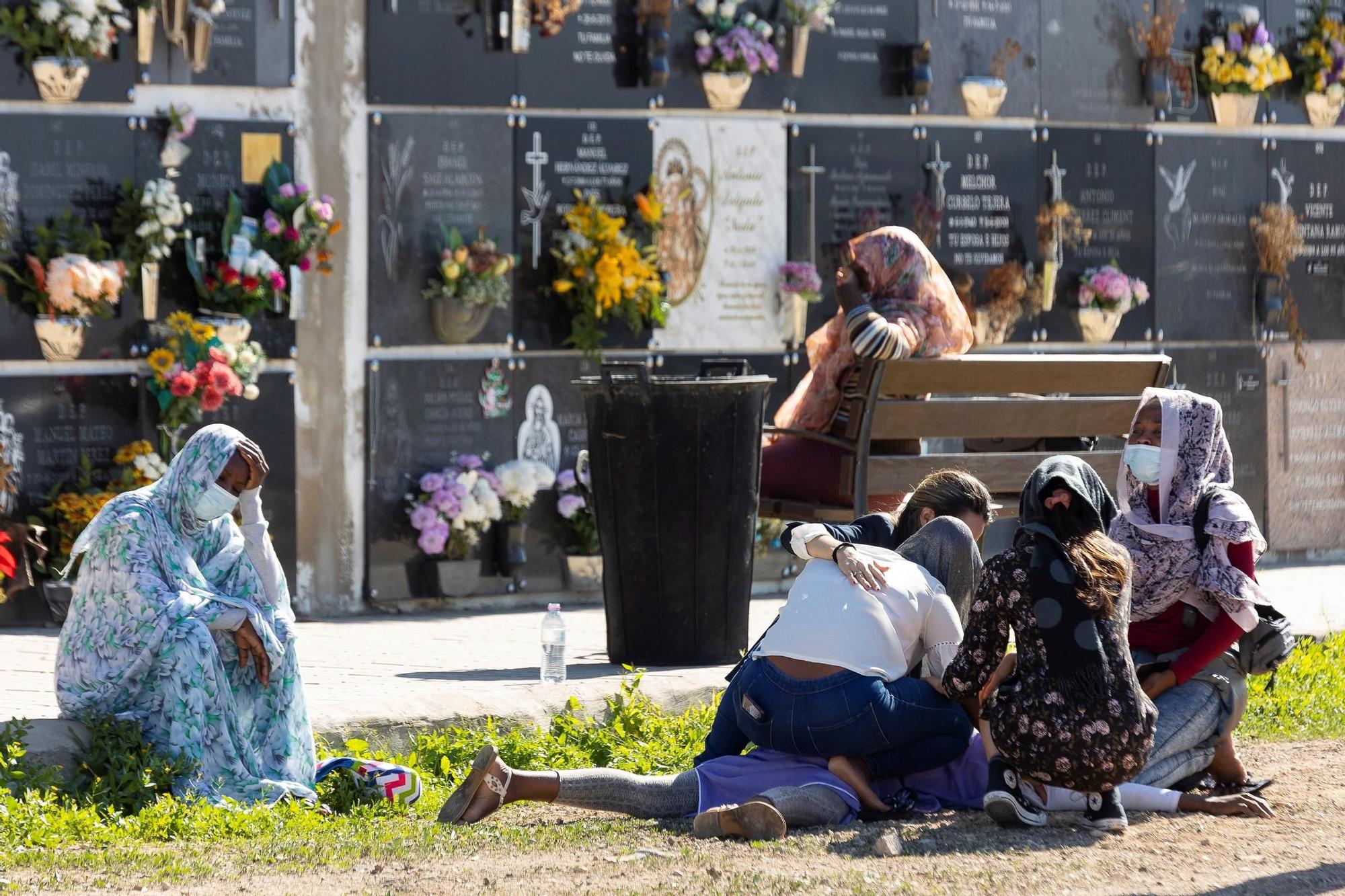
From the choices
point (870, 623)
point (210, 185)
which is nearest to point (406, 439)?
point (210, 185)

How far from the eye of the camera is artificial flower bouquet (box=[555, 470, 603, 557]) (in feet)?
28.8

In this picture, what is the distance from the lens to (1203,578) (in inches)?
197

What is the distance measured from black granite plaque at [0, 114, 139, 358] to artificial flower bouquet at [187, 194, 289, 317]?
12.4 inches

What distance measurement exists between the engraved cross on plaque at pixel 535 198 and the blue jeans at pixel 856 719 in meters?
4.32

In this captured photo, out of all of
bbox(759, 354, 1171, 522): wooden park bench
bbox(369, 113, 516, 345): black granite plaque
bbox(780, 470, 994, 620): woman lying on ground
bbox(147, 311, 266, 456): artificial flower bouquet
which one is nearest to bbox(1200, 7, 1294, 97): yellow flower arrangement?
bbox(759, 354, 1171, 522): wooden park bench

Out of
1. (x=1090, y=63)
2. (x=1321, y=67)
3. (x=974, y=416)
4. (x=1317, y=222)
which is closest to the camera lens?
(x=974, y=416)

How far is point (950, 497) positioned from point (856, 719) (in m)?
0.75

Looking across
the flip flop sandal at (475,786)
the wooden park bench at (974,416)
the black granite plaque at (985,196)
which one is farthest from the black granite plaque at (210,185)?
the flip flop sandal at (475,786)

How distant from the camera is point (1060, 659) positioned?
4582 millimetres

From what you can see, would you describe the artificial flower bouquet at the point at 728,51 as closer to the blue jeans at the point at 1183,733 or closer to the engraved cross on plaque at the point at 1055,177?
the engraved cross on plaque at the point at 1055,177

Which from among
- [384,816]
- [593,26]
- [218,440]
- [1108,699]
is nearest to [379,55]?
[593,26]

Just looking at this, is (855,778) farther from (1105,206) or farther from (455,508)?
(1105,206)

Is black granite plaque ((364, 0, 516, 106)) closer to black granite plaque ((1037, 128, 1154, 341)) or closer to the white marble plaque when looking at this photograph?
the white marble plaque

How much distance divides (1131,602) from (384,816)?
2.13 meters
